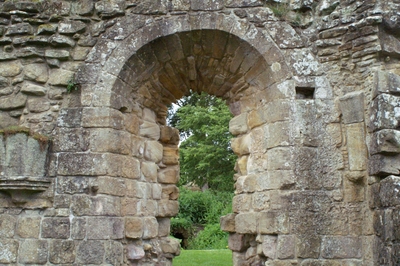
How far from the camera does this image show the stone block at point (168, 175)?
19.6 feet

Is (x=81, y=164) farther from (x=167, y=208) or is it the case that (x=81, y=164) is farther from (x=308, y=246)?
(x=308, y=246)

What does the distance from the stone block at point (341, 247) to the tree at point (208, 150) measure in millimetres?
11510

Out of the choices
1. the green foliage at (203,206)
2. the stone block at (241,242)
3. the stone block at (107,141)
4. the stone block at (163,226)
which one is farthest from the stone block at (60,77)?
the green foliage at (203,206)

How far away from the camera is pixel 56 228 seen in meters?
4.70

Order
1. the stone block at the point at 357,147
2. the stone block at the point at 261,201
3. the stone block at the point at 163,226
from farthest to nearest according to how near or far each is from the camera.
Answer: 1. the stone block at the point at 163,226
2. the stone block at the point at 261,201
3. the stone block at the point at 357,147

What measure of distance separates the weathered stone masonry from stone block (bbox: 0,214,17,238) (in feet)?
Result: 0.07

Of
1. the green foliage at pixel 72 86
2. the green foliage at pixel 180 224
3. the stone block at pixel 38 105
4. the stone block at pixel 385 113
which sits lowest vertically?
the green foliage at pixel 180 224

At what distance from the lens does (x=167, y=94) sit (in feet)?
19.8

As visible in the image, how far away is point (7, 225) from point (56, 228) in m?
0.56

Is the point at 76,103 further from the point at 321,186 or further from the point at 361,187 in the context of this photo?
the point at 361,187

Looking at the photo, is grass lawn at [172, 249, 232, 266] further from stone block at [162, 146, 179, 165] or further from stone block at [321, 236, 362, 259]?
stone block at [321, 236, 362, 259]

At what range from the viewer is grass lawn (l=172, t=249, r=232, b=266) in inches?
315

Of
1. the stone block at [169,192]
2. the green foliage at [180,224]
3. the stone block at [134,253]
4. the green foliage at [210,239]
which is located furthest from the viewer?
the green foliage at [180,224]

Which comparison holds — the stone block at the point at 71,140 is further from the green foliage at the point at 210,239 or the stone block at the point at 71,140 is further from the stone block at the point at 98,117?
the green foliage at the point at 210,239
